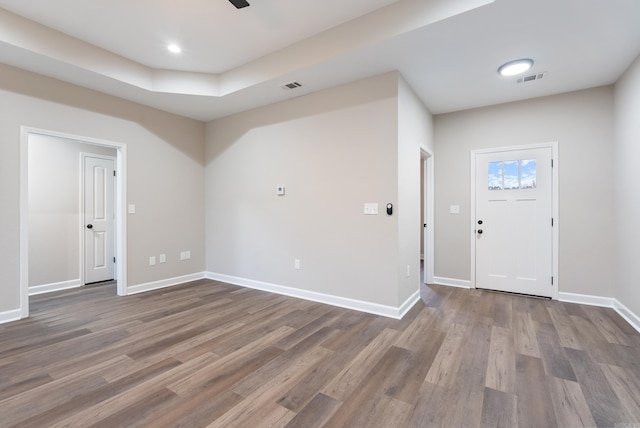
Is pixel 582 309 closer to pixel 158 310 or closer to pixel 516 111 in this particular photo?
pixel 516 111

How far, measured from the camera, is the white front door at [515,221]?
3.80 meters

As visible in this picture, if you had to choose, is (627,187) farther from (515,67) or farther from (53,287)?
(53,287)

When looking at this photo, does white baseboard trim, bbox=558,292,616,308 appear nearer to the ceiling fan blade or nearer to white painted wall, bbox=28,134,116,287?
the ceiling fan blade

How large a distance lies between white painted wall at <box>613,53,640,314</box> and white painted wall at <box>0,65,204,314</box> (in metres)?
5.61

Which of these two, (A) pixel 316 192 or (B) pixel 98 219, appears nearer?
(A) pixel 316 192

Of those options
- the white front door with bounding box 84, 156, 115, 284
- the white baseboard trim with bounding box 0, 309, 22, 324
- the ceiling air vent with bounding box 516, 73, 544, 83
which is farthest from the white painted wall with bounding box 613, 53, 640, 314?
the white front door with bounding box 84, 156, 115, 284

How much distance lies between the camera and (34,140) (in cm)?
406

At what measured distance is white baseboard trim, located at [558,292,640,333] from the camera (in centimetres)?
295

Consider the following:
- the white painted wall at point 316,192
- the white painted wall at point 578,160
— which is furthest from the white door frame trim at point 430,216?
the white painted wall at point 316,192

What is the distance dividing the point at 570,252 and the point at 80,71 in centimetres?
615

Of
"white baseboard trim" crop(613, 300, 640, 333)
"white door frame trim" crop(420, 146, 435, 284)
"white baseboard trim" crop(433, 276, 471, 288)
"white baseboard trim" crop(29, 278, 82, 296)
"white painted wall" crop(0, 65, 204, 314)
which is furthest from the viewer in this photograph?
"white door frame trim" crop(420, 146, 435, 284)

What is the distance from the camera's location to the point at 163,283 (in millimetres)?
4438

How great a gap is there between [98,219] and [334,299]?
410 centimetres

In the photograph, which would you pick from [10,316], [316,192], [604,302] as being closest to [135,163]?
[10,316]
